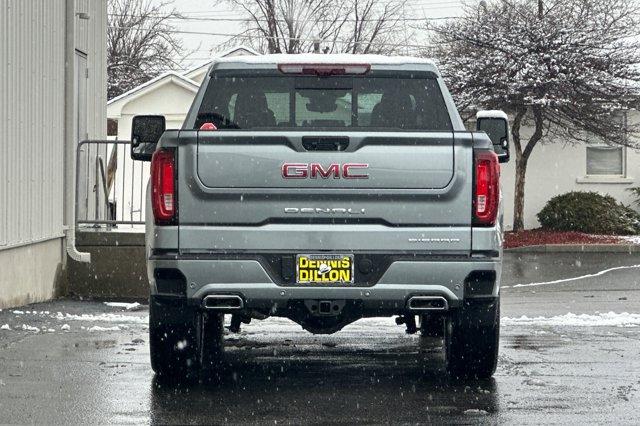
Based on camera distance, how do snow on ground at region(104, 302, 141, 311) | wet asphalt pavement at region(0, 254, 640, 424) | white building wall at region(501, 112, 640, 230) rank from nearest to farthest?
wet asphalt pavement at region(0, 254, 640, 424) → snow on ground at region(104, 302, 141, 311) → white building wall at region(501, 112, 640, 230)

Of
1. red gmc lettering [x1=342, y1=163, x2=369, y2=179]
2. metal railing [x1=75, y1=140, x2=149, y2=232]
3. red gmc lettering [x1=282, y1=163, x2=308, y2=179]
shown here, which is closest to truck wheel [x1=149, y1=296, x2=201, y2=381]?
red gmc lettering [x1=282, y1=163, x2=308, y2=179]

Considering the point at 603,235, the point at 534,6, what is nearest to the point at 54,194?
the point at 603,235

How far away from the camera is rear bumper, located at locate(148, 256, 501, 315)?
7.96m

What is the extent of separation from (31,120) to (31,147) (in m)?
0.28

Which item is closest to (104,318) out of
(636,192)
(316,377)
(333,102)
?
(316,377)

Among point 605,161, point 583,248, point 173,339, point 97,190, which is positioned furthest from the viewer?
point 605,161

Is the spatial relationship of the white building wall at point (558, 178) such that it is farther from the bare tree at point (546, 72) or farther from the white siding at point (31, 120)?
the white siding at point (31, 120)

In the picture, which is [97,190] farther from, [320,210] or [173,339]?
[320,210]

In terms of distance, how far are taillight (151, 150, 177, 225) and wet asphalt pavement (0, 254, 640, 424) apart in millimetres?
1038

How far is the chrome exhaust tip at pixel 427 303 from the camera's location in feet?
26.2

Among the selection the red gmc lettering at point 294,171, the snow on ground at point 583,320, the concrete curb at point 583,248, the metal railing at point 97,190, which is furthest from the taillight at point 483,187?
the concrete curb at point 583,248

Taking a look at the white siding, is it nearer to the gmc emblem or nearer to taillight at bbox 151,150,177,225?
taillight at bbox 151,150,177,225

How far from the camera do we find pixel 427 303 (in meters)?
8.03

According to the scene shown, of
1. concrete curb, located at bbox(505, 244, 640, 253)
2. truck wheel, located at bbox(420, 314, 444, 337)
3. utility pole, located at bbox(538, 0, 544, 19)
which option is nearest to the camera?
truck wheel, located at bbox(420, 314, 444, 337)
